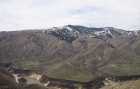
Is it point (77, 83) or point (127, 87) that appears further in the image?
point (77, 83)

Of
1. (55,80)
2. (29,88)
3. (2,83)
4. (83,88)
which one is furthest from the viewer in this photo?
(55,80)

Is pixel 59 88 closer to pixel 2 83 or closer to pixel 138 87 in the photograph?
pixel 2 83

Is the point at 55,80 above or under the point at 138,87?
under

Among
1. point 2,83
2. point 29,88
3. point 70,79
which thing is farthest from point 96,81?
point 29,88

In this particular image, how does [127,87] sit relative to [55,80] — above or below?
above

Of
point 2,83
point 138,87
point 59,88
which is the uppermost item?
point 138,87

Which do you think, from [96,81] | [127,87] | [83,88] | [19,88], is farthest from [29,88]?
[96,81]

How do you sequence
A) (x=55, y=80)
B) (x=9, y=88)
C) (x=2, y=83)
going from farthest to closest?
(x=55, y=80) → (x=2, y=83) → (x=9, y=88)

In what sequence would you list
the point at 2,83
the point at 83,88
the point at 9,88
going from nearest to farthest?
the point at 9,88, the point at 2,83, the point at 83,88

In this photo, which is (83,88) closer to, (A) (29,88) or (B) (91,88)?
(B) (91,88)
